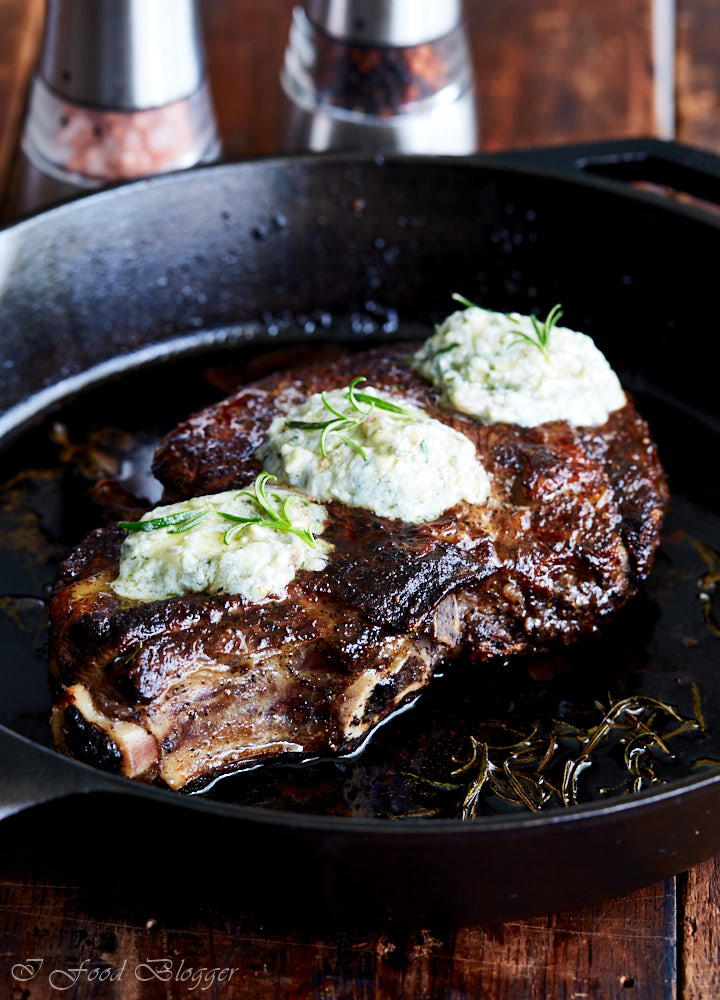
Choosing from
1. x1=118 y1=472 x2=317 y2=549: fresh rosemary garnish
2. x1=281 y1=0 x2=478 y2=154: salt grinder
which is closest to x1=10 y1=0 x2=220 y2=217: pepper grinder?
x1=281 y1=0 x2=478 y2=154: salt grinder

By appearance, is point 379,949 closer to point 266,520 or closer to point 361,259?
point 266,520

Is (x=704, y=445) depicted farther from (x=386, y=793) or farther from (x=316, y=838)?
(x=316, y=838)

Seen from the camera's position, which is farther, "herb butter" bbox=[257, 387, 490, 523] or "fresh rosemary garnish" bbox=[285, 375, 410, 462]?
"fresh rosemary garnish" bbox=[285, 375, 410, 462]

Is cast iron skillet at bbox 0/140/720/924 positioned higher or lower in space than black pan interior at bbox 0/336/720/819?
higher

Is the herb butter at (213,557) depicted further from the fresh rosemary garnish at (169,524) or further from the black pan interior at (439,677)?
the black pan interior at (439,677)

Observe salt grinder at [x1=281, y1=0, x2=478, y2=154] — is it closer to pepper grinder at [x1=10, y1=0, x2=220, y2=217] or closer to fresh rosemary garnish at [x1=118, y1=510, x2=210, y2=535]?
pepper grinder at [x1=10, y1=0, x2=220, y2=217]

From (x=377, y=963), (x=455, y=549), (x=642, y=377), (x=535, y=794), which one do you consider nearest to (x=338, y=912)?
(x=377, y=963)
